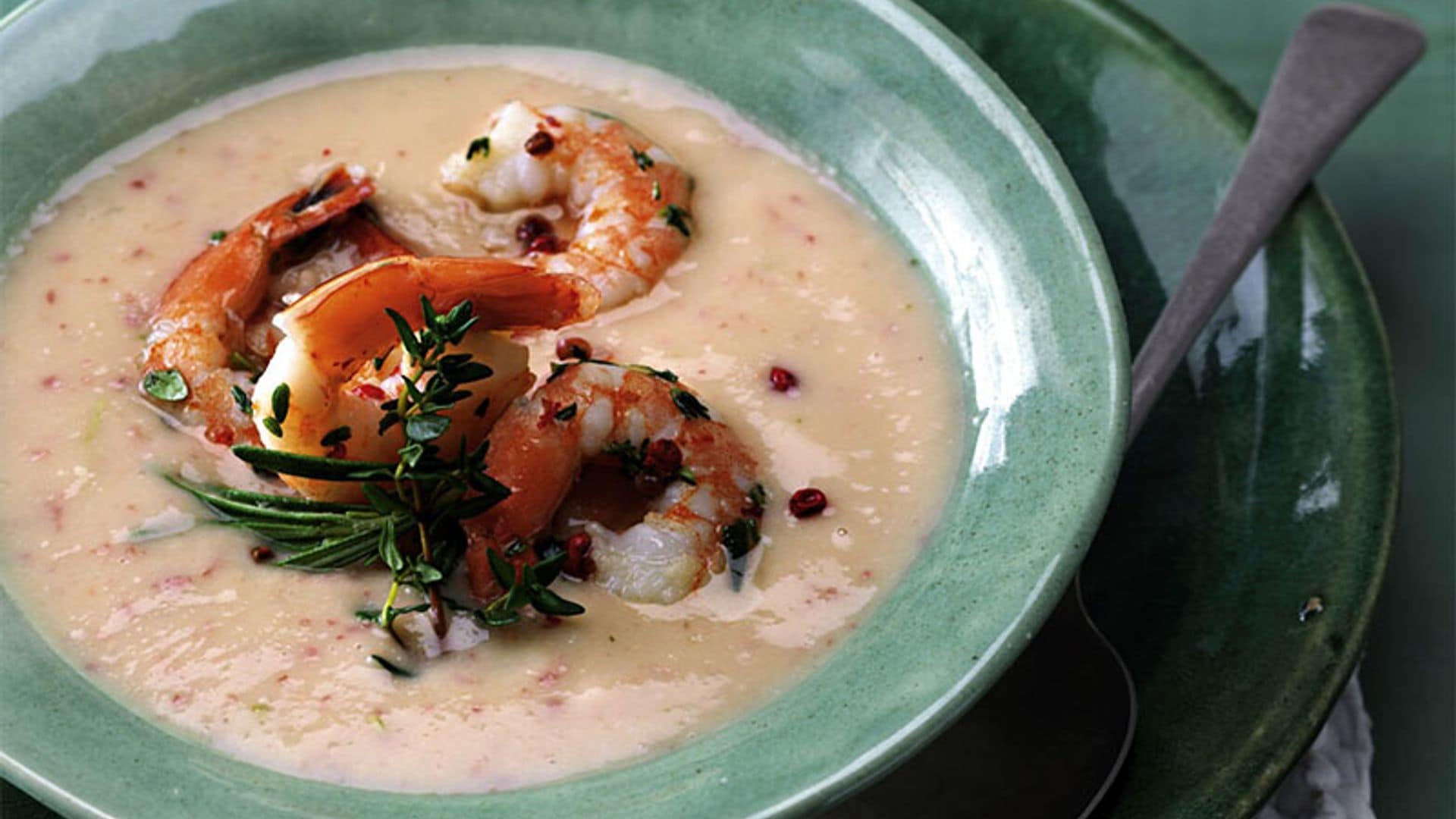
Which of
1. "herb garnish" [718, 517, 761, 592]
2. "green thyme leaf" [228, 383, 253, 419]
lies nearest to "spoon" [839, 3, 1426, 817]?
"herb garnish" [718, 517, 761, 592]

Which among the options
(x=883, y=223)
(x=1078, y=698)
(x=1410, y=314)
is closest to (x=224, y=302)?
(x=883, y=223)

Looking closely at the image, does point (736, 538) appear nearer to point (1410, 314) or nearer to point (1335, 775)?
point (1335, 775)

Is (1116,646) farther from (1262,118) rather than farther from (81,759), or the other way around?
(81,759)

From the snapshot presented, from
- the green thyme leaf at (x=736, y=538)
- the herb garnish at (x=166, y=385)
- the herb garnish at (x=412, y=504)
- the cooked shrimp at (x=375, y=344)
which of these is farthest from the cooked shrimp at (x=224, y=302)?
the green thyme leaf at (x=736, y=538)

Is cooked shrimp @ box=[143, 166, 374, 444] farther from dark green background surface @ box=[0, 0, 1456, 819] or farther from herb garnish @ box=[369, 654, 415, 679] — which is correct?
dark green background surface @ box=[0, 0, 1456, 819]

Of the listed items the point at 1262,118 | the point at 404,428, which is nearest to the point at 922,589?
the point at 404,428

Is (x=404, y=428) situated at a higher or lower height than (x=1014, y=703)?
higher
